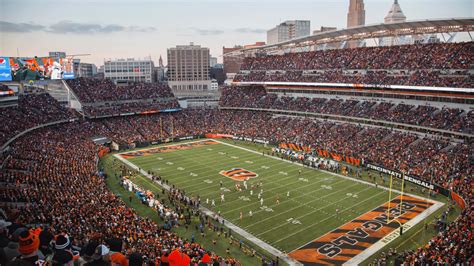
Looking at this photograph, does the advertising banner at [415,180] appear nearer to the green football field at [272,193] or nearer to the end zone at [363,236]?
the end zone at [363,236]

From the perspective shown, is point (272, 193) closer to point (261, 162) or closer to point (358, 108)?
point (261, 162)

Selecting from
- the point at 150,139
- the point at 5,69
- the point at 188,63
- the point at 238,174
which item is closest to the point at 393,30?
the point at 238,174

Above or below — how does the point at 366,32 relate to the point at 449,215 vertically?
above

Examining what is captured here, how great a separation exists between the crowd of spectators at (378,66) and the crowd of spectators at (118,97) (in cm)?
1588

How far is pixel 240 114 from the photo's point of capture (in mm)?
65312

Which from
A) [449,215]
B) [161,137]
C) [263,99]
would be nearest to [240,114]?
[263,99]

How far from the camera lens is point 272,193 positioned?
31.2m

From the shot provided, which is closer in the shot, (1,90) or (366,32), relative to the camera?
(1,90)

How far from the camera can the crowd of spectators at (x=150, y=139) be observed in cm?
1775

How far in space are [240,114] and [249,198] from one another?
3636cm

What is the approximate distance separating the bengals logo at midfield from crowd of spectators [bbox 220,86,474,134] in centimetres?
1984

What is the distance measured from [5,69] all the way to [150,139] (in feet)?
69.3

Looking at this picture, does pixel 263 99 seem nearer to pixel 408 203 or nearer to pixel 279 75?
pixel 279 75

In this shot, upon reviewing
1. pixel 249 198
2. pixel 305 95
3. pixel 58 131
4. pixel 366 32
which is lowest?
pixel 249 198
